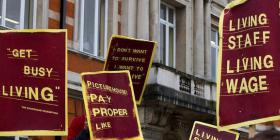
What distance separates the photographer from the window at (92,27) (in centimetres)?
1513

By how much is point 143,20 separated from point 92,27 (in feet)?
6.34

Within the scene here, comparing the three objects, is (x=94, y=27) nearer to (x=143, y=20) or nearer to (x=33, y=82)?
(x=143, y=20)

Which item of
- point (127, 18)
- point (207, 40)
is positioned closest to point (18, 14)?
point (127, 18)

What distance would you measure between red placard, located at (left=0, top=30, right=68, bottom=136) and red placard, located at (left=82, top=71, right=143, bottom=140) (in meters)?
1.71

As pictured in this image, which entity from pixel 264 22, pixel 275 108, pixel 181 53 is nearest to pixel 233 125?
pixel 275 108

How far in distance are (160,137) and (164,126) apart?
0.32 m

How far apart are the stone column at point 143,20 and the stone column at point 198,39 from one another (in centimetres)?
271

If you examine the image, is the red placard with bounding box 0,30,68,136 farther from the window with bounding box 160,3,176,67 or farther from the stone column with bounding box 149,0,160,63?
the window with bounding box 160,3,176,67

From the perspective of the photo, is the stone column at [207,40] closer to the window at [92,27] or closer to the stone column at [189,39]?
the stone column at [189,39]

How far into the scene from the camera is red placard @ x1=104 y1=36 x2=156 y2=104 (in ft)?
34.4

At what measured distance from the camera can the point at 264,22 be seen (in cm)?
646

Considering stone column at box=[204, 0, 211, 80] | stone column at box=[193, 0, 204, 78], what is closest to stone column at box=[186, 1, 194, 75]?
stone column at box=[193, 0, 204, 78]

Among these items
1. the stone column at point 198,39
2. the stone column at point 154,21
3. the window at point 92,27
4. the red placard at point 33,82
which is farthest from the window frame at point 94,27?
the red placard at point 33,82

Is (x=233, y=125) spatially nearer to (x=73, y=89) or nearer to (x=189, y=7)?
(x=73, y=89)
